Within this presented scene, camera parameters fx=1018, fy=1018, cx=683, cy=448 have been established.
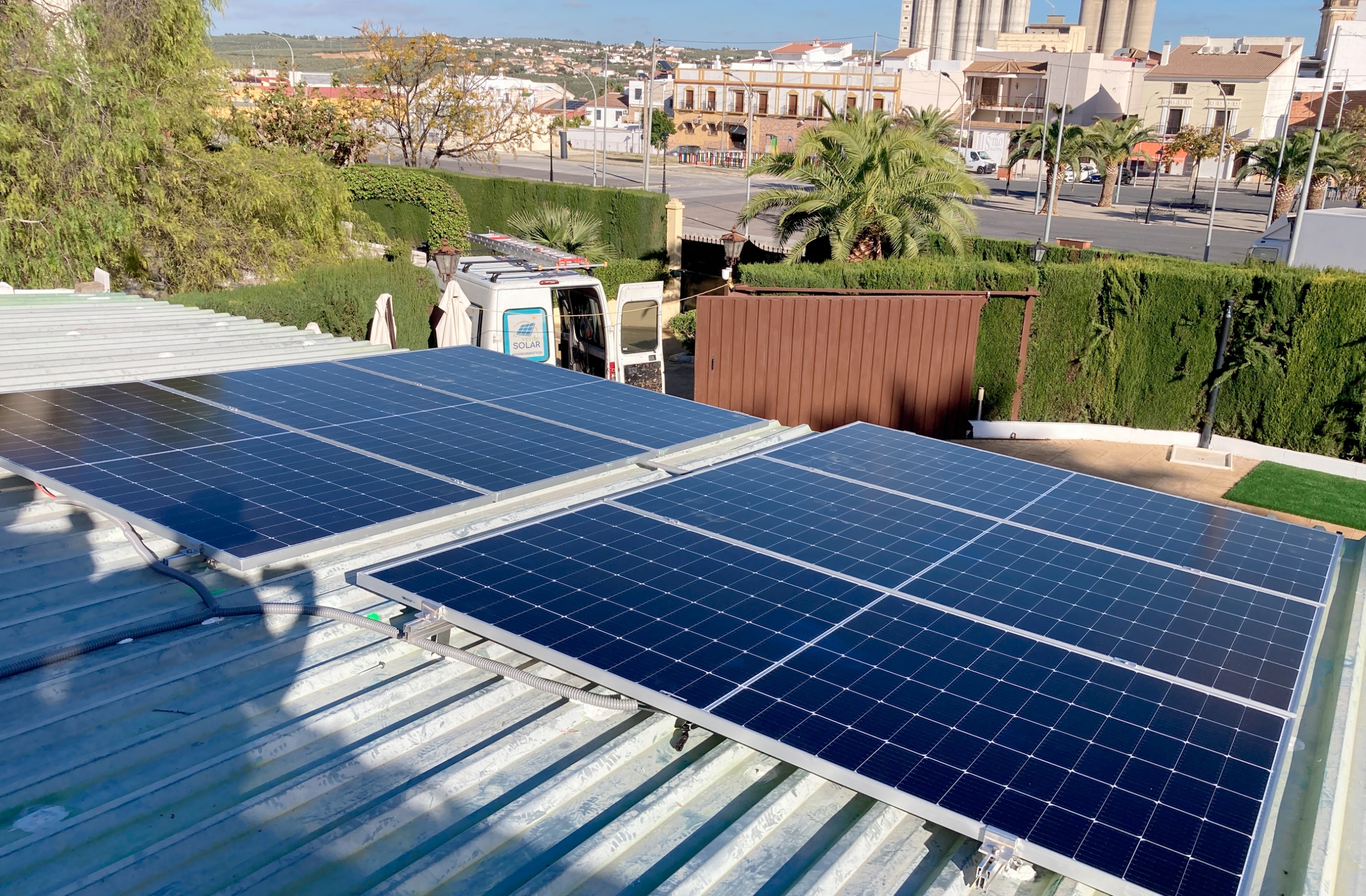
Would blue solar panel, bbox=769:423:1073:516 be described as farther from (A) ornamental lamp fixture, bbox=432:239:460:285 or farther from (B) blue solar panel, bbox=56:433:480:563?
(A) ornamental lamp fixture, bbox=432:239:460:285

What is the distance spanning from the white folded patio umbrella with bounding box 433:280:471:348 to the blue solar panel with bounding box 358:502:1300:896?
11962 millimetres

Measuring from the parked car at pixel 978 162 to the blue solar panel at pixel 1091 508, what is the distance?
265ft

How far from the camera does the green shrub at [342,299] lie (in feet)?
55.8

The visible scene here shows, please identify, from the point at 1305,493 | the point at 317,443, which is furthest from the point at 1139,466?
the point at 317,443

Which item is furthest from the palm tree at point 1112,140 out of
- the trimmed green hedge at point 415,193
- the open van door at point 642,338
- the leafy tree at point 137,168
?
the open van door at point 642,338

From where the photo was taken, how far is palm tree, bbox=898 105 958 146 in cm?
2991

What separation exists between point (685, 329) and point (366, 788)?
25.1m

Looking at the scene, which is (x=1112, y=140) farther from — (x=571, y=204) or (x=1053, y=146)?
(x=571, y=204)

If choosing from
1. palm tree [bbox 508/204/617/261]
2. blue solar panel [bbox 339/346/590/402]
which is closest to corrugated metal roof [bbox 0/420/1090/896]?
blue solar panel [bbox 339/346/590/402]

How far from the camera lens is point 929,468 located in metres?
8.05

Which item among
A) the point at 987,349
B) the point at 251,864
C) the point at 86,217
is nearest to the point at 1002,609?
the point at 251,864

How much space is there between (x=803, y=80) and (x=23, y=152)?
293 feet

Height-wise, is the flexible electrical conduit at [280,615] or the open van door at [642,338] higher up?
the flexible electrical conduit at [280,615]

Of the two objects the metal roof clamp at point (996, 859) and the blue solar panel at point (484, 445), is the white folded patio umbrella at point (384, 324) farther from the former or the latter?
the metal roof clamp at point (996, 859)
